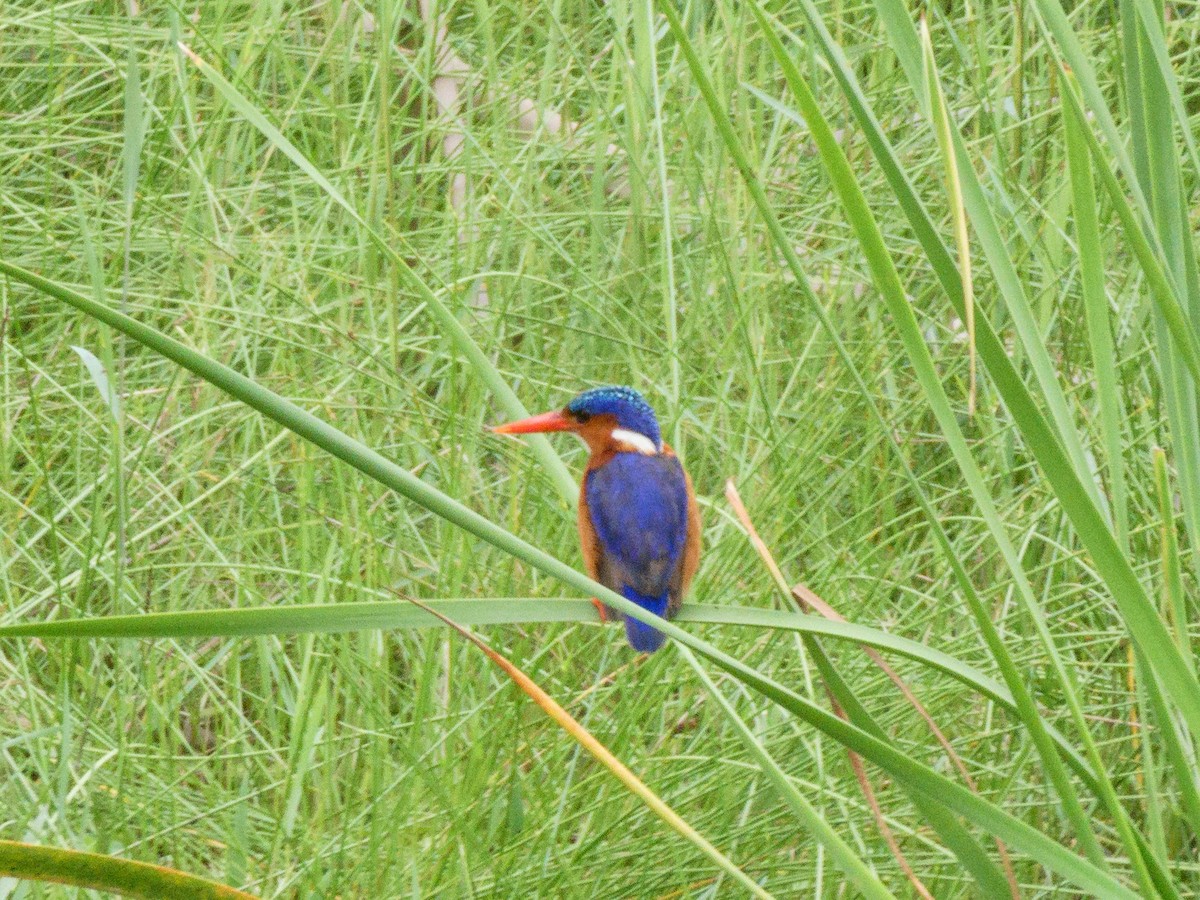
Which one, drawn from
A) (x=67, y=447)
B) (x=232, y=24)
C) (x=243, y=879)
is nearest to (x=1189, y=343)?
(x=243, y=879)

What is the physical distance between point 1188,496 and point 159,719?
1.37 meters

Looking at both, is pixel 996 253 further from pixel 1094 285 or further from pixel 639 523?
pixel 639 523

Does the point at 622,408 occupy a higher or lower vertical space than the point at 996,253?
lower

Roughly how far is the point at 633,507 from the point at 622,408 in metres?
0.20

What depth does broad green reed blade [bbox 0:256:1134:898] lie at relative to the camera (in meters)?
0.80

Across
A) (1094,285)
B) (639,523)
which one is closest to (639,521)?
(639,523)

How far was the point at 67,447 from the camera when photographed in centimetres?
256

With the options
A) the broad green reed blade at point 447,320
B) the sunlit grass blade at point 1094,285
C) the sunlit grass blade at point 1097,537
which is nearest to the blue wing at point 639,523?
the broad green reed blade at point 447,320

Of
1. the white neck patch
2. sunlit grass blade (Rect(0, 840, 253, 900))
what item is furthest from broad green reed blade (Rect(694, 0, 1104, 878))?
the white neck patch

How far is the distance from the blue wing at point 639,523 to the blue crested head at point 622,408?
0.07 meters

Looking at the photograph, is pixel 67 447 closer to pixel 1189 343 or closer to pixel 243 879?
pixel 243 879

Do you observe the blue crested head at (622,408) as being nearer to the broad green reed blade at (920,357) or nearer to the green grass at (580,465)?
the green grass at (580,465)

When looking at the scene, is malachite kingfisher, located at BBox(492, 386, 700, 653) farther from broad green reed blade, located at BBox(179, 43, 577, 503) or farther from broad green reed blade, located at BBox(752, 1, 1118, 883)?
broad green reed blade, located at BBox(752, 1, 1118, 883)

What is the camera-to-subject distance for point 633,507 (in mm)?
1812
